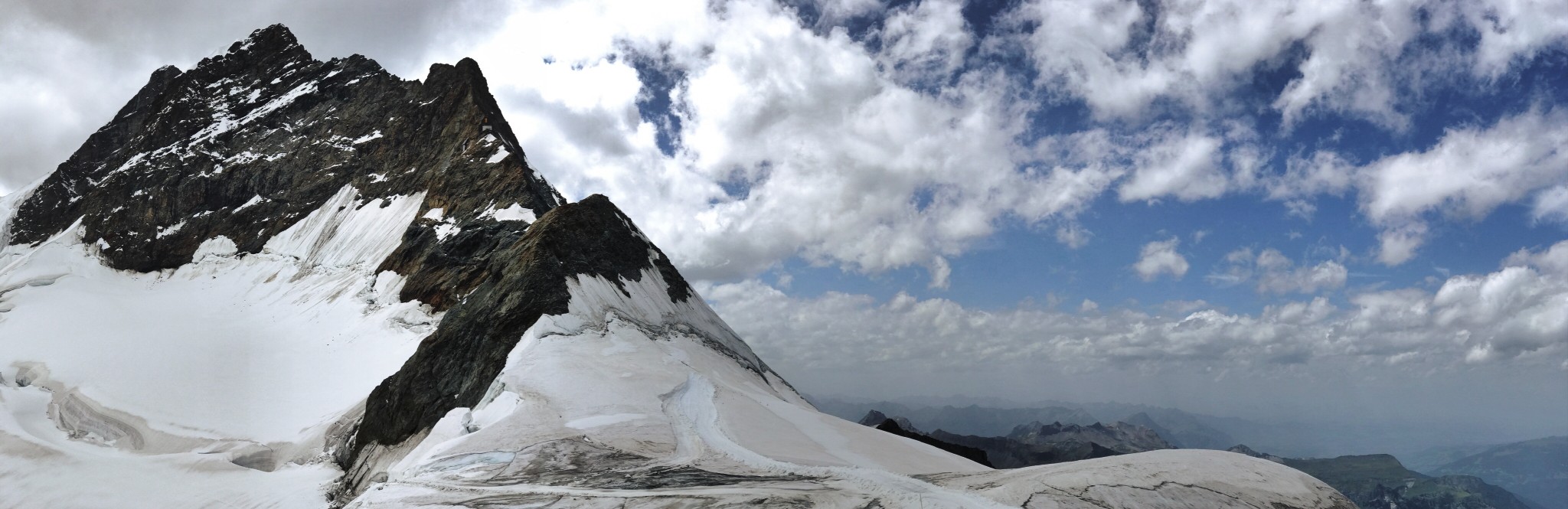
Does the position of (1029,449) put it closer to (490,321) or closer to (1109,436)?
(1109,436)

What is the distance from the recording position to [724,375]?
3228 centimetres

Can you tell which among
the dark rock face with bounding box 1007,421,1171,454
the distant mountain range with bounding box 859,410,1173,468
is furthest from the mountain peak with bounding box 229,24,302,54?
the dark rock face with bounding box 1007,421,1171,454

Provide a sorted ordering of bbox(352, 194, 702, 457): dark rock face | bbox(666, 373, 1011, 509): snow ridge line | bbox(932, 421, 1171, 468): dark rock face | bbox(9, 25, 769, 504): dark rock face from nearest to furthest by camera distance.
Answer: bbox(666, 373, 1011, 509): snow ridge line, bbox(352, 194, 702, 457): dark rock face, bbox(9, 25, 769, 504): dark rock face, bbox(932, 421, 1171, 468): dark rock face

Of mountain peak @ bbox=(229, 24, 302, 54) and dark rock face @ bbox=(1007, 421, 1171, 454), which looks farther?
dark rock face @ bbox=(1007, 421, 1171, 454)

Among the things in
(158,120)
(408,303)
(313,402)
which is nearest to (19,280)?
(158,120)

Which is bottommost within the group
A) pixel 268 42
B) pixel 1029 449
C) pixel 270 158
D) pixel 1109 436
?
pixel 1029 449

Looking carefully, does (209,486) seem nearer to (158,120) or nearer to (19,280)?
(19,280)

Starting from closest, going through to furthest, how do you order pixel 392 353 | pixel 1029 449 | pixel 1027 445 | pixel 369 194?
1. pixel 392 353
2. pixel 369 194
3. pixel 1029 449
4. pixel 1027 445

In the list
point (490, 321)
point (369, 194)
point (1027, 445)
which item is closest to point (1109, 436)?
point (1027, 445)

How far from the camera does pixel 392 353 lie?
37719 millimetres

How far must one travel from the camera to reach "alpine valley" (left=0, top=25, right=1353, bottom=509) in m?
14.8

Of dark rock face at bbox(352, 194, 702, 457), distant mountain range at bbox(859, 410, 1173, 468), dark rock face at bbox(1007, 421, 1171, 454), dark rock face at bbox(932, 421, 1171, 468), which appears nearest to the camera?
dark rock face at bbox(352, 194, 702, 457)

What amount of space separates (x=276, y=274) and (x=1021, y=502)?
69420 millimetres

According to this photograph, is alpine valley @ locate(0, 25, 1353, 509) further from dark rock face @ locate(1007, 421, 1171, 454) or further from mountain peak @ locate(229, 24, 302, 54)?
dark rock face @ locate(1007, 421, 1171, 454)
